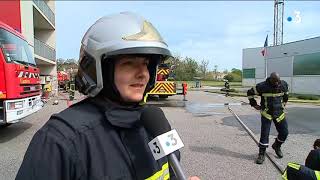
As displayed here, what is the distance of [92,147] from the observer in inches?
60.5

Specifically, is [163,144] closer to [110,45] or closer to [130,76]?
[130,76]

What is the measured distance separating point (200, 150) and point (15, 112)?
182 inches

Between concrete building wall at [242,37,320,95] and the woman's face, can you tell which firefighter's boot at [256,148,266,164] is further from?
concrete building wall at [242,37,320,95]

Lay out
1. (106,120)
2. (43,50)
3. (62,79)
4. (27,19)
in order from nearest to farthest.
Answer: (106,120) < (27,19) < (43,50) < (62,79)

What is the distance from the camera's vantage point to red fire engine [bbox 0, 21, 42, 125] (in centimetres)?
870

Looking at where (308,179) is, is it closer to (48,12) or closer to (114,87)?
(114,87)

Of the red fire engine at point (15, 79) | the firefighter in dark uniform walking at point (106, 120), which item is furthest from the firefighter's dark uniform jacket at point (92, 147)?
the red fire engine at point (15, 79)

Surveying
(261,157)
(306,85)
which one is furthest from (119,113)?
(306,85)

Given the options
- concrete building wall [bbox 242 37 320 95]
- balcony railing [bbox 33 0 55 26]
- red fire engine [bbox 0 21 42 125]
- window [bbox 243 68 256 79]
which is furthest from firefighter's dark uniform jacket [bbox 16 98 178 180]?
window [bbox 243 68 256 79]

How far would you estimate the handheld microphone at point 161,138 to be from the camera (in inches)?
61.8

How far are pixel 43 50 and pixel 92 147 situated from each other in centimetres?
2950

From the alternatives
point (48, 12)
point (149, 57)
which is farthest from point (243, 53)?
point (149, 57)

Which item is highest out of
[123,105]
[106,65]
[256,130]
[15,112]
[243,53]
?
[243,53]

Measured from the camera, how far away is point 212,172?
6164mm
